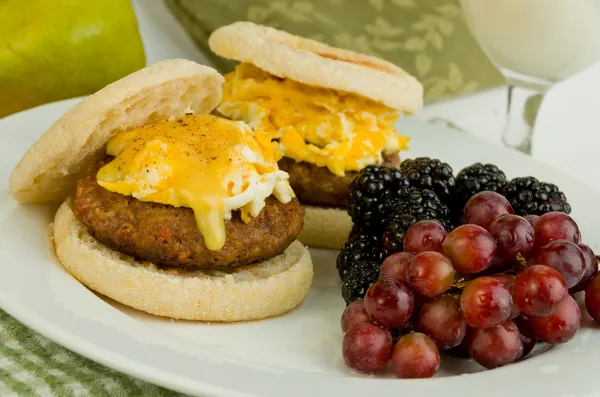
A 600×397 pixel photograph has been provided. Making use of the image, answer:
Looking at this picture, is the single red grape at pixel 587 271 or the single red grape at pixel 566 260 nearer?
the single red grape at pixel 566 260

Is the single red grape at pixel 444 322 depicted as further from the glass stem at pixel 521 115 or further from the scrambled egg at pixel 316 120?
the glass stem at pixel 521 115

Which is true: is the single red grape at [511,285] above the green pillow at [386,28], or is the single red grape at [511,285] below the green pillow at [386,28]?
above

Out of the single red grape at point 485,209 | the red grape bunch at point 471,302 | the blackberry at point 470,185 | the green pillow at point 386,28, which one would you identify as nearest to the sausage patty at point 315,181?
the blackberry at point 470,185

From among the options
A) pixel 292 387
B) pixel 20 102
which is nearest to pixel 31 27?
pixel 20 102

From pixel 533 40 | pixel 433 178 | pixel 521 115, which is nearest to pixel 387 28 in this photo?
pixel 521 115

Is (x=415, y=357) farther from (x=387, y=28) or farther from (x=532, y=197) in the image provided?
(x=387, y=28)

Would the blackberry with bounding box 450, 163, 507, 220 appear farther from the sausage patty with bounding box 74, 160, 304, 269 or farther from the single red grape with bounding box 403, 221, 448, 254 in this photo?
the sausage patty with bounding box 74, 160, 304, 269

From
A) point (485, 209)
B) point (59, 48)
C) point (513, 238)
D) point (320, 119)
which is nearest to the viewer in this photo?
point (513, 238)
